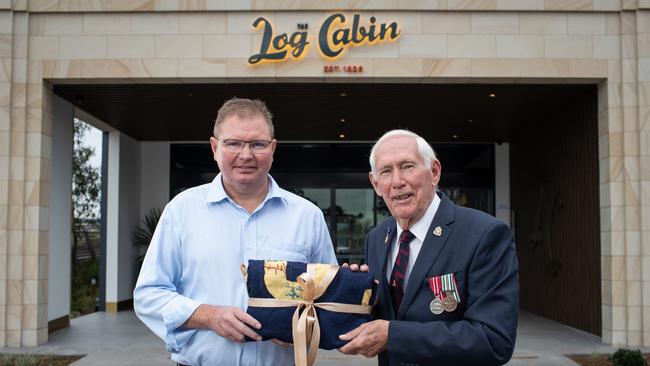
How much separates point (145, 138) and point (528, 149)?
8.71 meters

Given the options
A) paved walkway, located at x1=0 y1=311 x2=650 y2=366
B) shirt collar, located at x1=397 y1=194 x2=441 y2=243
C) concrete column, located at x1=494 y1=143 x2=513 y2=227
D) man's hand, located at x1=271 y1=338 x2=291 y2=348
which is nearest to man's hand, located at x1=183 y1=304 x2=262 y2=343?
man's hand, located at x1=271 y1=338 x2=291 y2=348

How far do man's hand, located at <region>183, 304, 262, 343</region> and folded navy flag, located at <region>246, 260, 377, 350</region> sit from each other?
3cm

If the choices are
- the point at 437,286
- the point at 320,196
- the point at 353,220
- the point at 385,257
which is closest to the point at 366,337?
the point at 437,286

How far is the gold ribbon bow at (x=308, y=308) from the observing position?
2039mm

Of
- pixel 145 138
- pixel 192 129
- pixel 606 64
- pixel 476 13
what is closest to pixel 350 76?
pixel 476 13

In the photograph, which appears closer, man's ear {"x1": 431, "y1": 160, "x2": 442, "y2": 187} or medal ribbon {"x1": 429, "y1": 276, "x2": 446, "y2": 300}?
medal ribbon {"x1": 429, "y1": 276, "x2": 446, "y2": 300}

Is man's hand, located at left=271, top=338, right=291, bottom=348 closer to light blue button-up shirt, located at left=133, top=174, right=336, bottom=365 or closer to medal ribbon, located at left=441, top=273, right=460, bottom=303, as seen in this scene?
light blue button-up shirt, located at left=133, top=174, right=336, bottom=365

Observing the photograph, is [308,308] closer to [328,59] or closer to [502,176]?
[328,59]

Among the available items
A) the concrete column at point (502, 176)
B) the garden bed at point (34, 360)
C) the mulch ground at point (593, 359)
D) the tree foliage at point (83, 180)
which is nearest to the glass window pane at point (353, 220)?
the concrete column at point (502, 176)

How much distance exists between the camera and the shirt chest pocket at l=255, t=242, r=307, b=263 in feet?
7.75

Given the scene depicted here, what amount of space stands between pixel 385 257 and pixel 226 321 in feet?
2.07

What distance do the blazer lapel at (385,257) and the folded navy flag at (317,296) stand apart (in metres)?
0.16

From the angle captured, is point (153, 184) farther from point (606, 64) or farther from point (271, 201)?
point (271, 201)

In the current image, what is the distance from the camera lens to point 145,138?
14.8 metres
